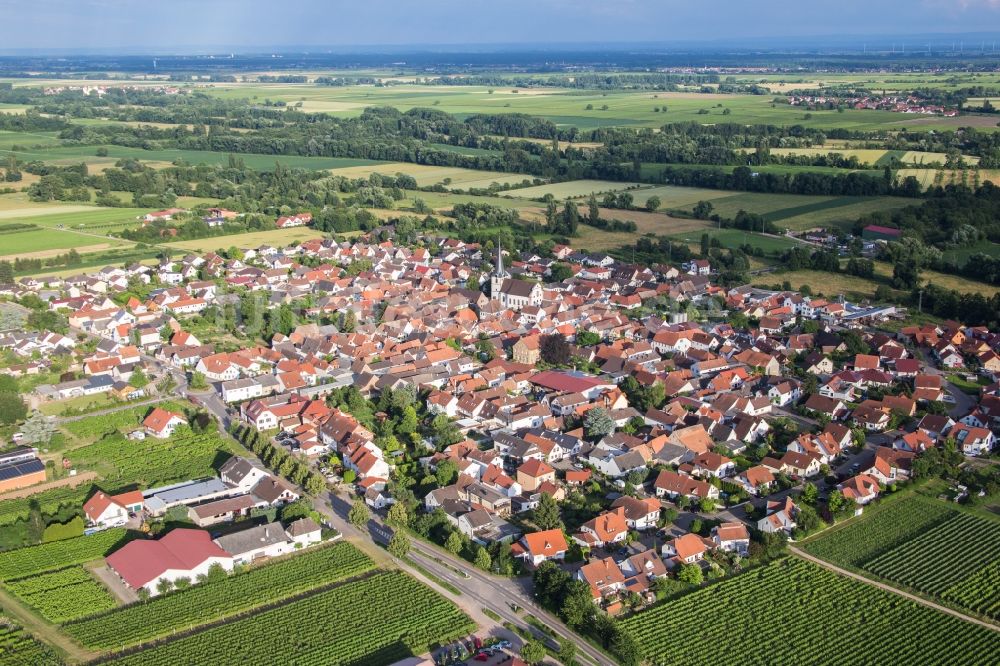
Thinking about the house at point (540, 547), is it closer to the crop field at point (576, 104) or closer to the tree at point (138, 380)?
the tree at point (138, 380)

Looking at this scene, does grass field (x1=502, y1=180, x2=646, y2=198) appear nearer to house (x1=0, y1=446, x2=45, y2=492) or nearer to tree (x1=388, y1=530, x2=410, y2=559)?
house (x1=0, y1=446, x2=45, y2=492)

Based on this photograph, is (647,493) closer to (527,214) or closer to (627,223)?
(627,223)

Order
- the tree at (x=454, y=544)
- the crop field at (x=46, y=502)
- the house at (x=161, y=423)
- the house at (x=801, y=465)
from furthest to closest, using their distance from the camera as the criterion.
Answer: the house at (x=161, y=423) < the house at (x=801, y=465) < the crop field at (x=46, y=502) < the tree at (x=454, y=544)

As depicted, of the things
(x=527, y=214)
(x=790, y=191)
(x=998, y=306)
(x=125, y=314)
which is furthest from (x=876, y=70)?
(x=125, y=314)

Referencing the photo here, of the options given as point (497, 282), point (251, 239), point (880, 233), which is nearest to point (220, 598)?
point (497, 282)

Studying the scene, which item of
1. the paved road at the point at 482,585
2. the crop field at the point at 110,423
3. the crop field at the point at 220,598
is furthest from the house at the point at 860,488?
the crop field at the point at 110,423

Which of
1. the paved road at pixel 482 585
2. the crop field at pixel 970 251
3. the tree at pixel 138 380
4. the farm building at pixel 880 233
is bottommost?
the paved road at pixel 482 585

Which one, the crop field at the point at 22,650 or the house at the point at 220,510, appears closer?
the crop field at the point at 22,650
